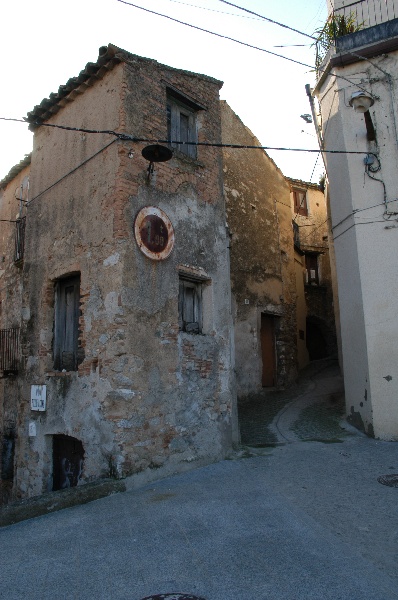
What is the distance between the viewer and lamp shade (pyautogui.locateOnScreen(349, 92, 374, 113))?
27.8 ft

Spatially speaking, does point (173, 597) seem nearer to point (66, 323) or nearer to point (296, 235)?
point (66, 323)

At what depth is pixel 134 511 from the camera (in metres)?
5.27

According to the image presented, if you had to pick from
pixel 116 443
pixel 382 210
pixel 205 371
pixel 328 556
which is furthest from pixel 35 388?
pixel 382 210

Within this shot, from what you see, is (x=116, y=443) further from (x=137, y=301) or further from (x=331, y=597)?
(x=331, y=597)

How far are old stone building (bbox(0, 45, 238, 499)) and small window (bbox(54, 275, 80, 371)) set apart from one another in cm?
3

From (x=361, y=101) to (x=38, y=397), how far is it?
7901mm

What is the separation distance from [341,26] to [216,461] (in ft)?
31.2

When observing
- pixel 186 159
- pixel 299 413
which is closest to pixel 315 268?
pixel 299 413

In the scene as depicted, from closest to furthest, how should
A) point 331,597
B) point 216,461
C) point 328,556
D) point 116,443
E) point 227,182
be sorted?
point 331,597 → point 328,556 → point 116,443 → point 216,461 → point 227,182

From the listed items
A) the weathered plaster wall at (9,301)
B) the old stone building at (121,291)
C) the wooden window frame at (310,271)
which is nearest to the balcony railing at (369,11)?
the old stone building at (121,291)

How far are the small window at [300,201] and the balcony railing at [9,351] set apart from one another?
13.0 m

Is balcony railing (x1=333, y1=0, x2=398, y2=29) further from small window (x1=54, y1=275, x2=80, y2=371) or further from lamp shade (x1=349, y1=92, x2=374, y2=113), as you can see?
small window (x1=54, y1=275, x2=80, y2=371)

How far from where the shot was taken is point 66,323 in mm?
7875

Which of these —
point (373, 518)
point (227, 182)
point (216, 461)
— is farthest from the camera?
point (227, 182)
